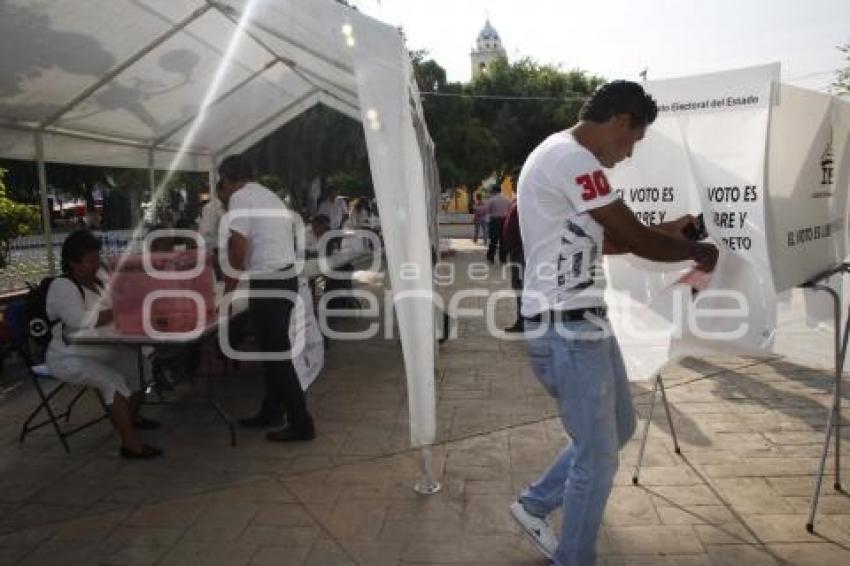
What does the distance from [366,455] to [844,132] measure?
3114 millimetres

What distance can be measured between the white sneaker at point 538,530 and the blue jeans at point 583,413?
0.31 m

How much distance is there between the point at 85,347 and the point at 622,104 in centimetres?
351

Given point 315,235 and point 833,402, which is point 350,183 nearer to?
point 315,235

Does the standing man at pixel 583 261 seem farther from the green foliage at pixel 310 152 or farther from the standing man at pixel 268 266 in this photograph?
the green foliage at pixel 310 152

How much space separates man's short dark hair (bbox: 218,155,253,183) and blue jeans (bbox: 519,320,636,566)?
2587 millimetres

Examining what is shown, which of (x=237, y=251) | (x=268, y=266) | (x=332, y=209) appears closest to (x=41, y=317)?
(x=237, y=251)

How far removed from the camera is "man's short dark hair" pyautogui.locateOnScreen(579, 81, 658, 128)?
257cm

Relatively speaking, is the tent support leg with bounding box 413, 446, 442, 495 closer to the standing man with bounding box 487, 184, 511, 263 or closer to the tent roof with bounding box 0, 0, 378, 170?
the tent roof with bounding box 0, 0, 378, 170

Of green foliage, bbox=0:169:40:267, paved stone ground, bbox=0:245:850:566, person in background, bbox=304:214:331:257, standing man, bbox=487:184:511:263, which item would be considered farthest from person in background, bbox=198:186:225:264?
standing man, bbox=487:184:511:263

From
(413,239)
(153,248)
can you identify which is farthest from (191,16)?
(413,239)

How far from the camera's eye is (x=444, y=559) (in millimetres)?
3113

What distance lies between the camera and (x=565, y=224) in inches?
99.9

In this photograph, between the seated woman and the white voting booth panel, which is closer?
the white voting booth panel

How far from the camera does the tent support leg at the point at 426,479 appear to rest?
3.76m
